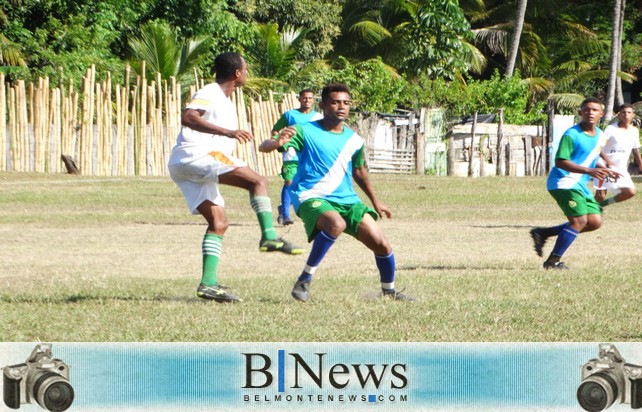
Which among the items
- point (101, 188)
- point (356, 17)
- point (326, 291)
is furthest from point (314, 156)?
point (356, 17)

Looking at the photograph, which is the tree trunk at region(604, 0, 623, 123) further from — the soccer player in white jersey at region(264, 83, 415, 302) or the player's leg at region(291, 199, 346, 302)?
the player's leg at region(291, 199, 346, 302)

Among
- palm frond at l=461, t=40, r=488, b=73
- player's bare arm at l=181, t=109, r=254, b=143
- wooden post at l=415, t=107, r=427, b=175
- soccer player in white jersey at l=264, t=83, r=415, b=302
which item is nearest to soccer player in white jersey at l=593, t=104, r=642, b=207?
soccer player in white jersey at l=264, t=83, r=415, b=302

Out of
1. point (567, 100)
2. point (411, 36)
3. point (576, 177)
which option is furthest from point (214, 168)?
point (567, 100)

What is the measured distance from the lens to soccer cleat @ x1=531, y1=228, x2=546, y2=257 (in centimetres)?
1265

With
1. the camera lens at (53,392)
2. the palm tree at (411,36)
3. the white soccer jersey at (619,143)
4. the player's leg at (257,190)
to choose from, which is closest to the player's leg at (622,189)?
the white soccer jersey at (619,143)

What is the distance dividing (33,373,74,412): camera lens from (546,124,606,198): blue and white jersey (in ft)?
24.8

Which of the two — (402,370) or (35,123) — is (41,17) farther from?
(402,370)

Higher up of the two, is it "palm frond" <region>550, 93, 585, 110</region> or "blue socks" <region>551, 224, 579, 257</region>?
"palm frond" <region>550, 93, 585, 110</region>

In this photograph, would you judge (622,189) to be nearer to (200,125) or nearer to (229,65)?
(229,65)

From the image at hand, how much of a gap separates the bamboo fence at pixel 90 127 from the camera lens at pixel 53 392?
2287 centimetres

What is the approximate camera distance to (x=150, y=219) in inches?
742

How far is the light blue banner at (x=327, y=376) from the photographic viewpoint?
5301 millimetres

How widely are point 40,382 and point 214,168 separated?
13.6ft

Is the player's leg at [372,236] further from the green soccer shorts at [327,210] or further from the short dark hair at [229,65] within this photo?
the short dark hair at [229,65]
